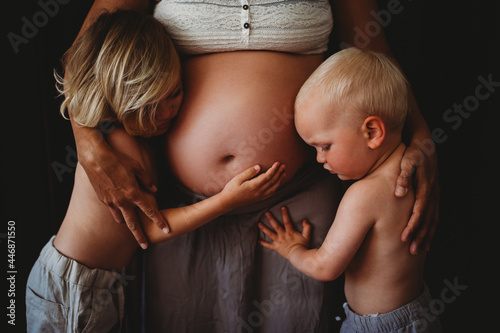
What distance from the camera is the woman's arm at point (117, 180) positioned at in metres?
0.74

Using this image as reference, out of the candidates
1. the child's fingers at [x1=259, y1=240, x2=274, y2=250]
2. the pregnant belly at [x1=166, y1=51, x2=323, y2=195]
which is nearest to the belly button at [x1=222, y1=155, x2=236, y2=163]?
the pregnant belly at [x1=166, y1=51, x2=323, y2=195]

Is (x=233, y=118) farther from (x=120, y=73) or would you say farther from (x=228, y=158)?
Result: (x=120, y=73)

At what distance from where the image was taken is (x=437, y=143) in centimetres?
122

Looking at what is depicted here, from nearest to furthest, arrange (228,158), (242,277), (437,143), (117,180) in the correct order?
(117,180)
(228,158)
(242,277)
(437,143)

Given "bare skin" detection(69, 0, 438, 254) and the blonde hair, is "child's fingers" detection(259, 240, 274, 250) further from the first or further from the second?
the blonde hair

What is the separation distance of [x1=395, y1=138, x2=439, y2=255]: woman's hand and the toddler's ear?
83mm

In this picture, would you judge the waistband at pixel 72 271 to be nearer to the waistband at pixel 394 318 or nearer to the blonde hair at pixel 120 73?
the blonde hair at pixel 120 73

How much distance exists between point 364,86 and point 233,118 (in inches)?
10.9

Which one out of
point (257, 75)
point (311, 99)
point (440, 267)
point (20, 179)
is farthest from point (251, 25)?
point (440, 267)

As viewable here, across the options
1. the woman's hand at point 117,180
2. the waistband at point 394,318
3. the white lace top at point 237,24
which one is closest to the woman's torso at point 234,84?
the white lace top at point 237,24

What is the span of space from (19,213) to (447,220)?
1.33m

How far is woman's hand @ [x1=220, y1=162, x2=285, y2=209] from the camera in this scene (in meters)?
0.81

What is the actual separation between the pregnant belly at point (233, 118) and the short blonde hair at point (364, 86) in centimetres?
9

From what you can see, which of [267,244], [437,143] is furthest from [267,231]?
[437,143]
